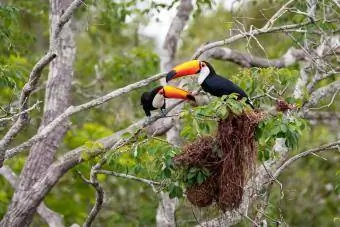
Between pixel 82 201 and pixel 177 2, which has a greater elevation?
pixel 177 2

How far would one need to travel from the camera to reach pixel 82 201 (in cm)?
1262

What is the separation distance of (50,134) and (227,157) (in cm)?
328

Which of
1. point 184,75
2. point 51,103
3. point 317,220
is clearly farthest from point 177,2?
point 317,220

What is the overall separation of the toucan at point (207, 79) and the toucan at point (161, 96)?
173mm

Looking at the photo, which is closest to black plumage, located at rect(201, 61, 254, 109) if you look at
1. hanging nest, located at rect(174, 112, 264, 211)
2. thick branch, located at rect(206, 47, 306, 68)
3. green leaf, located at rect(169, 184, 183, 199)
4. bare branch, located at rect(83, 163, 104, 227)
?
hanging nest, located at rect(174, 112, 264, 211)

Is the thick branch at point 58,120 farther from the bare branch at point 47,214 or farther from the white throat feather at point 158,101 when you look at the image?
the bare branch at point 47,214

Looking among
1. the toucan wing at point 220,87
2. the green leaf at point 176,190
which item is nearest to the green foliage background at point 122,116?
the green leaf at point 176,190

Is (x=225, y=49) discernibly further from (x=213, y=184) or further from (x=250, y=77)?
(x=213, y=184)

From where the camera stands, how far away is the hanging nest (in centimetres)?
665

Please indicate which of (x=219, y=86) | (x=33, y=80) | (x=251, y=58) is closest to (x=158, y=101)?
(x=219, y=86)

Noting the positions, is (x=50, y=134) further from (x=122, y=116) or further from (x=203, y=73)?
(x=122, y=116)

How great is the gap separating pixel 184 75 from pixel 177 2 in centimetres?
295

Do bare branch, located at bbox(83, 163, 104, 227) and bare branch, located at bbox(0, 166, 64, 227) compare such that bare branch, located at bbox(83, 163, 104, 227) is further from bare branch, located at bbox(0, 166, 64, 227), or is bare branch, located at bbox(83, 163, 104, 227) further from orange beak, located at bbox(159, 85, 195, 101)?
bare branch, located at bbox(0, 166, 64, 227)

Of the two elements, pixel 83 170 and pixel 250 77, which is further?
pixel 83 170
